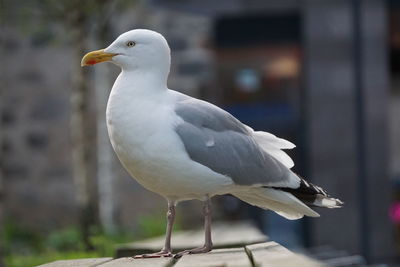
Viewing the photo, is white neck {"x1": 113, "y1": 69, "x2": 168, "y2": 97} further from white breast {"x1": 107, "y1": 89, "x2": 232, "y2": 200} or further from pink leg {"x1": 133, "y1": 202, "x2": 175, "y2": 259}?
pink leg {"x1": 133, "y1": 202, "x2": 175, "y2": 259}

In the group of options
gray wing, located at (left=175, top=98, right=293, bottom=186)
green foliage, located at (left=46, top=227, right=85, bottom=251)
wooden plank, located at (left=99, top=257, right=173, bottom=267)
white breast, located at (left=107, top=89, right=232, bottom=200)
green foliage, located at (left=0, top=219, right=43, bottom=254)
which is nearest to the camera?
wooden plank, located at (left=99, top=257, right=173, bottom=267)

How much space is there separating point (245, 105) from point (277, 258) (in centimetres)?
1169

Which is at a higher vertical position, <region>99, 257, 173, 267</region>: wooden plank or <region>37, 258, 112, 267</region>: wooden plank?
<region>99, 257, 173, 267</region>: wooden plank

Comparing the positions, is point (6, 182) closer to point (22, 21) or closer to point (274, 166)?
point (22, 21)

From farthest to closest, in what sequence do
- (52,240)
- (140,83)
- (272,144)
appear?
(52,240), (272,144), (140,83)

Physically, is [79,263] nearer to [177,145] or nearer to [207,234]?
[207,234]

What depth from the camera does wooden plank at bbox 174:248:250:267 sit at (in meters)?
3.70

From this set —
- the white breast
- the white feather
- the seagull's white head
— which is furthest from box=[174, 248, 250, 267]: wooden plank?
the seagull's white head

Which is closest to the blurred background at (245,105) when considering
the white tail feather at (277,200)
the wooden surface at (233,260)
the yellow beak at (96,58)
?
the white tail feather at (277,200)

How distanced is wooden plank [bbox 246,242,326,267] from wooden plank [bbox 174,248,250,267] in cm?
5

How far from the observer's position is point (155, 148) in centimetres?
427

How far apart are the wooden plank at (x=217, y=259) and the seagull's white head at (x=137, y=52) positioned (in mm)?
919

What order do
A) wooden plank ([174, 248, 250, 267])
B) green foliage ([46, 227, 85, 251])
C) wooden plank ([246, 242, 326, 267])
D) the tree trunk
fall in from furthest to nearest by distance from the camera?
1. green foliage ([46, 227, 85, 251])
2. the tree trunk
3. wooden plank ([174, 248, 250, 267])
4. wooden plank ([246, 242, 326, 267])

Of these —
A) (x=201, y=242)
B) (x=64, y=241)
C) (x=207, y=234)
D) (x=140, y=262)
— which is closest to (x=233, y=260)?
(x=140, y=262)
